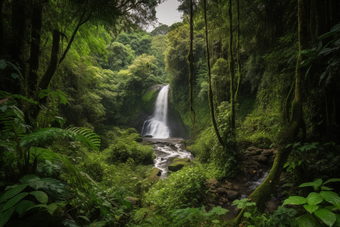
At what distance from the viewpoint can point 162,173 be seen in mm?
7391

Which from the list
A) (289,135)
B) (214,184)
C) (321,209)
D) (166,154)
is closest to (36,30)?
(321,209)

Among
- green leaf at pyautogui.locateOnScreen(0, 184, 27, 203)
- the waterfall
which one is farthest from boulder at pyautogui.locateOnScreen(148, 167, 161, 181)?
the waterfall

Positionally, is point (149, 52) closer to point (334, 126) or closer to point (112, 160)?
point (112, 160)

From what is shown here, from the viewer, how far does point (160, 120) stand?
1806 centimetres

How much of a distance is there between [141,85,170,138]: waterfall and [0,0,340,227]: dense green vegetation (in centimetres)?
756

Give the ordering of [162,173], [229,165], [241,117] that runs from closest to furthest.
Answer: [229,165], [162,173], [241,117]

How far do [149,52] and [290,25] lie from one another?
22.0m

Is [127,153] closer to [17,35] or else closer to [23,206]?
[17,35]

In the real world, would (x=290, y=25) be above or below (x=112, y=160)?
above

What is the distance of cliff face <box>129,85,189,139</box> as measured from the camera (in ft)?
55.6

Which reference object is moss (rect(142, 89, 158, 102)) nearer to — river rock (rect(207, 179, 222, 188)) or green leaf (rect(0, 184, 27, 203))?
river rock (rect(207, 179, 222, 188))

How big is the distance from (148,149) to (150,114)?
10152 mm

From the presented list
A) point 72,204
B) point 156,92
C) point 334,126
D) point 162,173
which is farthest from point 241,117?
point 156,92

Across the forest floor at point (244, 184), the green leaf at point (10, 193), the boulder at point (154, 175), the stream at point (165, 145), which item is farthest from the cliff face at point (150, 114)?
the green leaf at point (10, 193)
